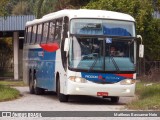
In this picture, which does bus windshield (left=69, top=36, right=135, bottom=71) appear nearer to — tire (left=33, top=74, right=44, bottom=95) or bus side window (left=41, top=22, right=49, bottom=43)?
bus side window (left=41, top=22, right=49, bottom=43)

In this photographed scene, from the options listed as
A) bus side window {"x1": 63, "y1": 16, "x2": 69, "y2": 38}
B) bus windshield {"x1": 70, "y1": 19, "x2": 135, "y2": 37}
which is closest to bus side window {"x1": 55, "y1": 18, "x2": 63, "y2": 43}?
bus side window {"x1": 63, "y1": 16, "x2": 69, "y2": 38}

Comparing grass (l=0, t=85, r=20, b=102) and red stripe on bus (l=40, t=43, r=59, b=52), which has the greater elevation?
red stripe on bus (l=40, t=43, r=59, b=52)

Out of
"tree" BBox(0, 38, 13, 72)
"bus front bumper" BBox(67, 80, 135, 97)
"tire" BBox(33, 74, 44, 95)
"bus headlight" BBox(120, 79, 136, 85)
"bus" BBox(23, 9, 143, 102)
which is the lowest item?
"tree" BBox(0, 38, 13, 72)

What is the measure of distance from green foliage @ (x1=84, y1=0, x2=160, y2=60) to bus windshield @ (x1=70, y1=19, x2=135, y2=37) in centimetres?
1221

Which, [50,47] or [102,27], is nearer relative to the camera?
[102,27]

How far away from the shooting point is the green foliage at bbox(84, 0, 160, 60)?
116 feet

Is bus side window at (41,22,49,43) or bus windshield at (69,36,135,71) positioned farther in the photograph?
bus side window at (41,22,49,43)

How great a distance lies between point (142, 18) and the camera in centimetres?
3478

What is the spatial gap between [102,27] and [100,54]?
3.89 feet

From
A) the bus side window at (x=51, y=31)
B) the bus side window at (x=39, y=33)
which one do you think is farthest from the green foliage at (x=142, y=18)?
the bus side window at (x=51, y=31)

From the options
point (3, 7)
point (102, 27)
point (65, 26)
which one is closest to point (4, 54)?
point (3, 7)

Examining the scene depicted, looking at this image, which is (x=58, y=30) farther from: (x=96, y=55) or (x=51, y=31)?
(x=96, y=55)

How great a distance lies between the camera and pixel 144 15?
35.2m

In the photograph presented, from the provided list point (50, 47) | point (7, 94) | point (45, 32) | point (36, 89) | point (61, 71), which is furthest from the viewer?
point (36, 89)
